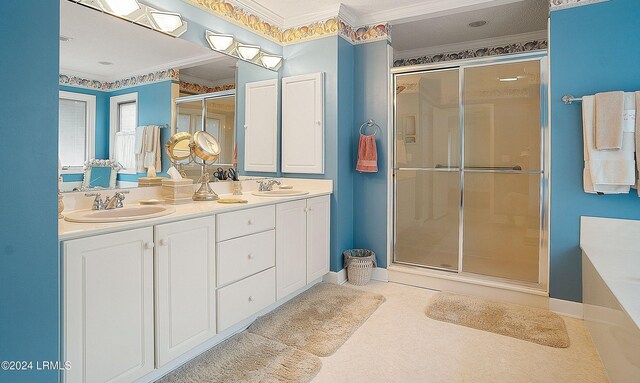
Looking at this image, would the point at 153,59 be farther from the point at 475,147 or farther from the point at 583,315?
the point at 583,315

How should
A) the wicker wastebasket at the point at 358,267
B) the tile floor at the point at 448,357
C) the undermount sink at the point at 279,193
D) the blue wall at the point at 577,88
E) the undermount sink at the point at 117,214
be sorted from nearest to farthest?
1. the undermount sink at the point at 117,214
2. the tile floor at the point at 448,357
3. the blue wall at the point at 577,88
4. the undermount sink at the point at 279,193
5. the wicker wastebasket at the point at 358,267

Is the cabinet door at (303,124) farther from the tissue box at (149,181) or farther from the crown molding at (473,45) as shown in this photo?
the crown molding at (473,45)

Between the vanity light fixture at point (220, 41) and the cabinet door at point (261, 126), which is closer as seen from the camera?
the vanity light fixture at point (220, 41)

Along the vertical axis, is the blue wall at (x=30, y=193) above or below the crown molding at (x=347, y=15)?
below

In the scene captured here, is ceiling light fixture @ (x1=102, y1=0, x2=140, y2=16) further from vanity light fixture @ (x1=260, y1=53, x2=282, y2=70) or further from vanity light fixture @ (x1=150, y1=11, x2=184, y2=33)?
vanity light fixture @ (x1=260, y1=53, x2=282, y2=70)

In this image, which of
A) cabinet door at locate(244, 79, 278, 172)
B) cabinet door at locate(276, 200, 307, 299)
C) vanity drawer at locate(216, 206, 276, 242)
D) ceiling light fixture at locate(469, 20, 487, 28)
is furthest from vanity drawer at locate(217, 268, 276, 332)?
ceiling light fixture at locate(469, 20, 487, 28)

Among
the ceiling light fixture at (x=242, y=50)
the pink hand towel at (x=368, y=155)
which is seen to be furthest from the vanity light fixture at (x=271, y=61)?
the pink hand towel at (x=368, y=155)

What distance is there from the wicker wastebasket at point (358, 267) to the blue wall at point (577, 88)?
145 centimetres

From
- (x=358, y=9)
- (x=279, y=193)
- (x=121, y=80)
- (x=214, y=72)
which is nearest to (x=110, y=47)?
(x=121, y=80)

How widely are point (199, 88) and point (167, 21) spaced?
498mm

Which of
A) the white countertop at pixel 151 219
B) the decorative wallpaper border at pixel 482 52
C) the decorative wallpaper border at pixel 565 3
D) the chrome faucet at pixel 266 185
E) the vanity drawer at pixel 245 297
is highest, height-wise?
the decorative wallpaper border at pixel 482 52

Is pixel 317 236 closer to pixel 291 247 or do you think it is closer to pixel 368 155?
pixel 291 247

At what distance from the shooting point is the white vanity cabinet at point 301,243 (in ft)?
8.68

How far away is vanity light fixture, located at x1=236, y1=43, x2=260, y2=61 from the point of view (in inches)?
120
